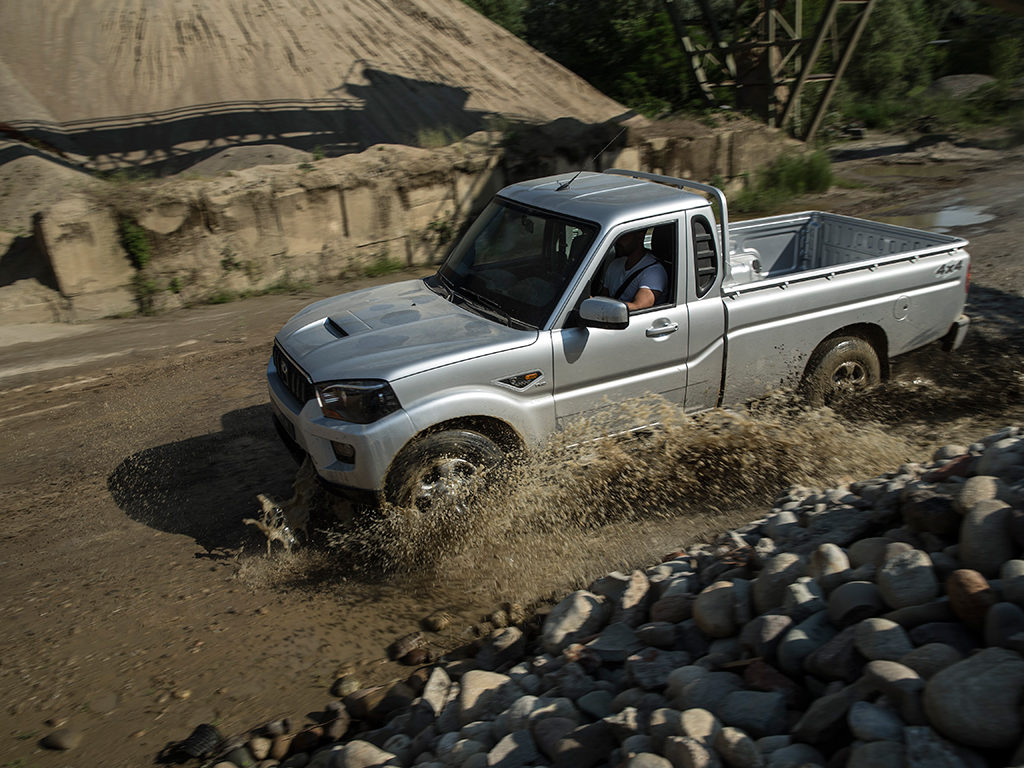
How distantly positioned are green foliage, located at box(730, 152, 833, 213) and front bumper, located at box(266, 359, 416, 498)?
11.5 metres

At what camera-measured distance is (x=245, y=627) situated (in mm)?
4246

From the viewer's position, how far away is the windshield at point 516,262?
499cm

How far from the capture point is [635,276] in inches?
207

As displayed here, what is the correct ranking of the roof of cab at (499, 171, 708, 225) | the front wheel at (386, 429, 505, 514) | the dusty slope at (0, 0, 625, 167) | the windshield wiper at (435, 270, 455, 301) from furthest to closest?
1. the dusty slope at (0, 0, 625, 167)
2. the windshield wiper at (435, 270, 455, 301)
3. the roof of cab at (499, 171, 708, 225)
4. the front wheel at (386, 429, 505, 514)

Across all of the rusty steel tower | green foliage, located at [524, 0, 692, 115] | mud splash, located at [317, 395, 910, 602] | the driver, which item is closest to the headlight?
mud splash, located at [317, 395, 910, 602]

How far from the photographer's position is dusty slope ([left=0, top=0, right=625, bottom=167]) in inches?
765

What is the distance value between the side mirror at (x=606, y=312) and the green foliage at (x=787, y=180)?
1066 centimetres

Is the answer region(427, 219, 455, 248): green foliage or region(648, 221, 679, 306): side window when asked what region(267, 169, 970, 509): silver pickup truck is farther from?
region(427, 219, 455, 248): green foliage

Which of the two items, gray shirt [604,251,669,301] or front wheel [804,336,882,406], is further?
front wheel [804,336,882,406]

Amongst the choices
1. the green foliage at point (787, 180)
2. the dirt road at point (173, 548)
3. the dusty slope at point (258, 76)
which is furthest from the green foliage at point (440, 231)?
the dusty slope at point (258, 76)

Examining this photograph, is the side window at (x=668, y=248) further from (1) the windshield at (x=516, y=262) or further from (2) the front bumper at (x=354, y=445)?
(2) the front bumper at (x=354, y=445)

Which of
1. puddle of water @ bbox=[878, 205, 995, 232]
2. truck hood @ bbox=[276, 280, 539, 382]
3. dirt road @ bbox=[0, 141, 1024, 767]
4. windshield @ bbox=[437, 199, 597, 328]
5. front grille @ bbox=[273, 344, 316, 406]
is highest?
windshield @ bbox=[437, 199, 597, 328]

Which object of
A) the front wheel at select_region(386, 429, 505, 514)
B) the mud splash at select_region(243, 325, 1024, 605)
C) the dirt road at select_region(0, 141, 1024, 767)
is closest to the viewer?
the dirt road at select_region(0, 141, 1024, 767)

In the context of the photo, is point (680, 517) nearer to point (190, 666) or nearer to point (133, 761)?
point (190, 666)
